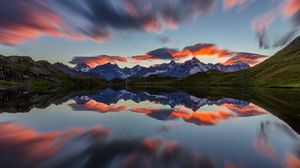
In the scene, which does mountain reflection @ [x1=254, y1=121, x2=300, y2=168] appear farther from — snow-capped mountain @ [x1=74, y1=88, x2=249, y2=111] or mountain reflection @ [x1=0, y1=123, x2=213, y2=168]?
snow-capped mountain @ [x1=74, y1=88, x2=249, y2=111]

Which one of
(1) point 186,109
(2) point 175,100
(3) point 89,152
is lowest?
(1) point 186,109

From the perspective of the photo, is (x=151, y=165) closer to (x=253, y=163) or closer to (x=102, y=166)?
(x=102, y=166)

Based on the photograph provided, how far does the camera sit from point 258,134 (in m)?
35.0

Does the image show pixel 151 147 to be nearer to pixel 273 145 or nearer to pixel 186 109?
pixel 273 145

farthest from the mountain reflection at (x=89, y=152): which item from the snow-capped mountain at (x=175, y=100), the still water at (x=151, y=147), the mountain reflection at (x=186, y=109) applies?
the snow-capped mountain at (x=175, y=100)

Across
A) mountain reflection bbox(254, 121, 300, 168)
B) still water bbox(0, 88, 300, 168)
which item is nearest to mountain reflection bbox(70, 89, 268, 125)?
mountain reflection bbox(254, 121, 300, 168)

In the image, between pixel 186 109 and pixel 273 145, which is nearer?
pixel 273 145

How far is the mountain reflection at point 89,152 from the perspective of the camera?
20.5 metres

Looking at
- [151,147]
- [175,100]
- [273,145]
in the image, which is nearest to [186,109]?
[175,100]

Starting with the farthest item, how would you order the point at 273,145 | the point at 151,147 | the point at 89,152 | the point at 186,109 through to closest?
1. the point at 186,109
2. the point at 273,145
3. the point at 151,147
4. the point at 89,152

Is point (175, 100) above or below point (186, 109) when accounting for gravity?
above

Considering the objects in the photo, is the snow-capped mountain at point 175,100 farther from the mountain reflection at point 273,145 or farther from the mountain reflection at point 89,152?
the mountain reflection at point 89,152

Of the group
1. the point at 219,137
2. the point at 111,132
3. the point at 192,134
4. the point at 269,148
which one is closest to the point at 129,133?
the point at 111,132

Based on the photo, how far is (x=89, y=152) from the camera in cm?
2378
